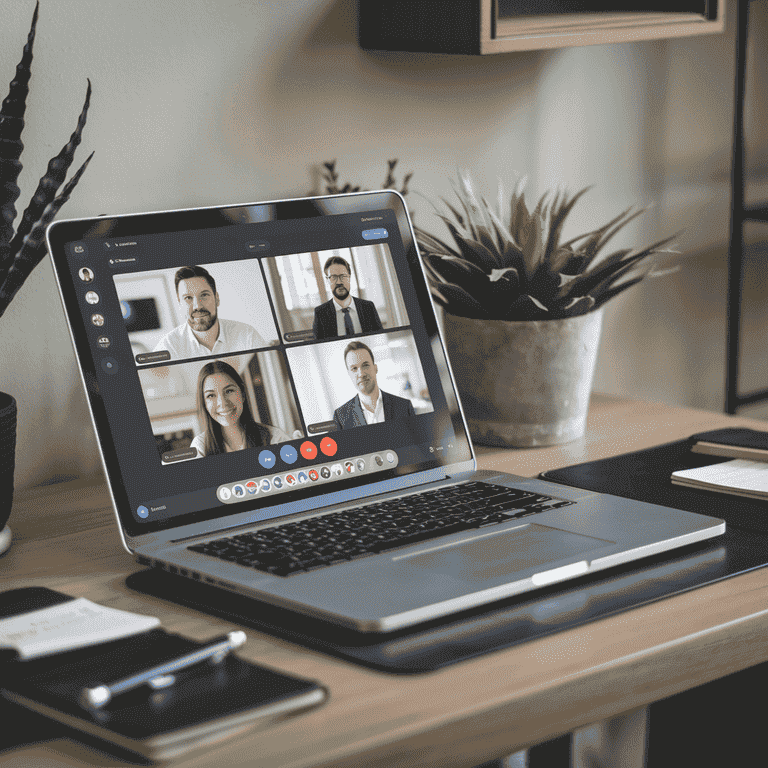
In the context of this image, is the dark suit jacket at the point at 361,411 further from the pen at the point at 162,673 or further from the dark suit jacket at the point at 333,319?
the pen at the point at 162,673

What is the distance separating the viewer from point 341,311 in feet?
3.38

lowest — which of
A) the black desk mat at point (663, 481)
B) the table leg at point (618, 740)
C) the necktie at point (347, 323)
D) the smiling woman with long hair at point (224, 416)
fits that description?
the table leg at point (618, 740)

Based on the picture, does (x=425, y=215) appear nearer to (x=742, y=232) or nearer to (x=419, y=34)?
(x=419, y=34)

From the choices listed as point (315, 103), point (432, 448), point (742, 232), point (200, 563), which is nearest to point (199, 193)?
point (315, 103)

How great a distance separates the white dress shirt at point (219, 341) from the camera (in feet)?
3.05

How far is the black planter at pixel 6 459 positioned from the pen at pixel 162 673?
34cm

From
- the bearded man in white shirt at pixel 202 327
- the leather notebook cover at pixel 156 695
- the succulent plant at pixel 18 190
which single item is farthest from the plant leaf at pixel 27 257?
the leather notebook cover at pixel 156 695

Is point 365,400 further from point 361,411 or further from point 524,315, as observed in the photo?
point 524,315

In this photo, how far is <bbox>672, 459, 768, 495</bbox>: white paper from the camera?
0.99m

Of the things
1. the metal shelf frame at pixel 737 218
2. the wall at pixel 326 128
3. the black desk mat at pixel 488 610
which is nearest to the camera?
the black desk mat at pixel 488 610

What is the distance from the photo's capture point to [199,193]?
1.21 metres

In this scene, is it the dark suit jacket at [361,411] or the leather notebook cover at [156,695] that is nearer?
the leather notebook cover at [156,695]

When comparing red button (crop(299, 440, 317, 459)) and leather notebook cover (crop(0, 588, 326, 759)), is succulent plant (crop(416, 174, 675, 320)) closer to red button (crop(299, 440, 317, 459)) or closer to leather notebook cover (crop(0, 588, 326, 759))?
red button (crop(299, 440, 317, 459))

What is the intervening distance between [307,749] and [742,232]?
4.54 feet
